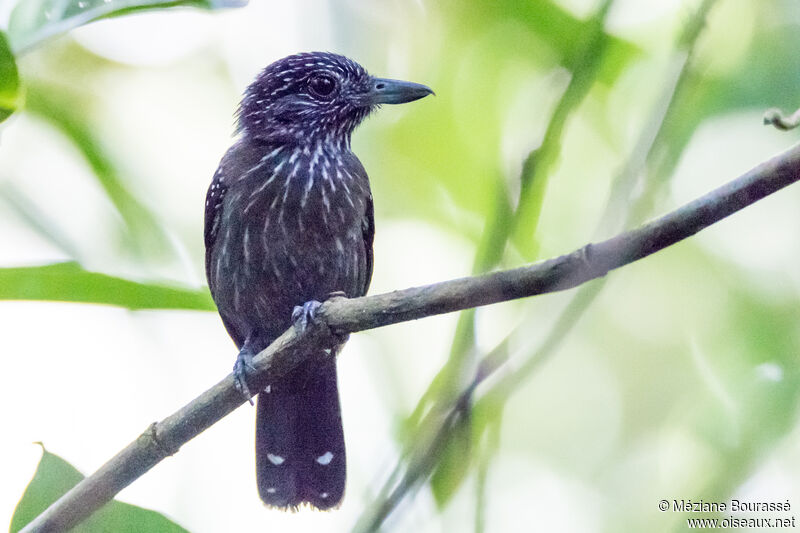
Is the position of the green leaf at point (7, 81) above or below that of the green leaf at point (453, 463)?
above

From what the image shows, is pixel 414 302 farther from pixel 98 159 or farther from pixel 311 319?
pixel 98 159

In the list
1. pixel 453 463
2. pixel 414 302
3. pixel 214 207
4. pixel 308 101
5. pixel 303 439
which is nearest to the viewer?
pixel 453 463

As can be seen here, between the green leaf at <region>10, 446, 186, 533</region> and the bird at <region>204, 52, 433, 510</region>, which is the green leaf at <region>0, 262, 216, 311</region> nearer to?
the green leaf at <region>10, 446, 186, 533</region>

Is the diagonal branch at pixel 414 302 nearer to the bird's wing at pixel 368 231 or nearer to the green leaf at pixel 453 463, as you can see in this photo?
the green leaf at pixel 453 463

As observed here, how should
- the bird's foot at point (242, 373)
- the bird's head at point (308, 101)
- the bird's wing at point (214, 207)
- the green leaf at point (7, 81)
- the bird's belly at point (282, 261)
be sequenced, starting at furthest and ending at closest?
1. the bird's head at point (308, 101)
2. the bird's wing at point (214, 207)
3. the bird's belly at point (282, 261)
4. the bird's foot at point (242, 373)
5. the green leaf at point (7, 81)

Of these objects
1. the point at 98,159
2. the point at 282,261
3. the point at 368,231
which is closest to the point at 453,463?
the point at 98,159

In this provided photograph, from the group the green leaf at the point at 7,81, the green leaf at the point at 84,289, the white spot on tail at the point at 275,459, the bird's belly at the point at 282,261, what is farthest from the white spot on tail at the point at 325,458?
the green leaf at the point at 7,81

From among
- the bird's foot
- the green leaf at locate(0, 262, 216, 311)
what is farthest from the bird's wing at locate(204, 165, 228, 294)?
the green leaf at locate(0, 262, 216, 311)

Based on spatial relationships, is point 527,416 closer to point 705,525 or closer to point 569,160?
point 569,160

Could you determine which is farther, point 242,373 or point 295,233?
point 295,233

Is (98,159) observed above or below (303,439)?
above
